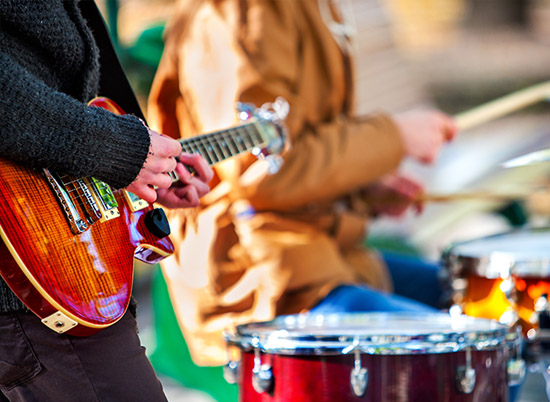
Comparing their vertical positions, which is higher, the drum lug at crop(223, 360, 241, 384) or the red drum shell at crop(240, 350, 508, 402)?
the red drum shell at crop(240, 350, 508, 402)

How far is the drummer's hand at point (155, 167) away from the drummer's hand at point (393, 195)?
132 cm

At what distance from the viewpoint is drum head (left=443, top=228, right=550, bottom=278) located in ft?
6.42

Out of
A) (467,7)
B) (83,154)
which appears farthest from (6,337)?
(467,7)

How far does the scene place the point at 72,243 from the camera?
108cm

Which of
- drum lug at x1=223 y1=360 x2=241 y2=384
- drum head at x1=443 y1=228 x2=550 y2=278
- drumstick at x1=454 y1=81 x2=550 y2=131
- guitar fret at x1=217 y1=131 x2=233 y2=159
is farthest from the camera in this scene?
drumstick at x1=454 y1=81 x2=550 y2=131

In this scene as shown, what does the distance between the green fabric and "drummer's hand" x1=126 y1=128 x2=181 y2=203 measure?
1.15 m

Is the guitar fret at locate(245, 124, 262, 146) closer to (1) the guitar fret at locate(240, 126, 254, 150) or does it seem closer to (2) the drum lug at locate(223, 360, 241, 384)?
(1) the guitar fret at locate(240, 126, 254, 150)

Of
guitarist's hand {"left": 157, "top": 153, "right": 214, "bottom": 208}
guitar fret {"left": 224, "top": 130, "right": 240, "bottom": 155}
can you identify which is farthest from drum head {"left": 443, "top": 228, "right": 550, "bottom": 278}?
guitarist's hand {"left": 157, "top": 153, "right": 214, "bottom": 208}

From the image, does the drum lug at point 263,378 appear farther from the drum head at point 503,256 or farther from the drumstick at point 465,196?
the drumstick at point 465,196

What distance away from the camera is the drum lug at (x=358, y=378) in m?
1.39

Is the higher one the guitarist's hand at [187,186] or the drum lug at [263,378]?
the guitarist's hand at [187,186]

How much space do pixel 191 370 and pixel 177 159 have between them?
1.19 metres

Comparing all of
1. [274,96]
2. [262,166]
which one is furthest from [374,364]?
[274,96]

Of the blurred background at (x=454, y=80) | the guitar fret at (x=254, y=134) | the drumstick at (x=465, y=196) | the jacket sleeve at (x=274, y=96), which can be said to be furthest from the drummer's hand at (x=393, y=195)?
the blurred background at (x=454, y=80)
